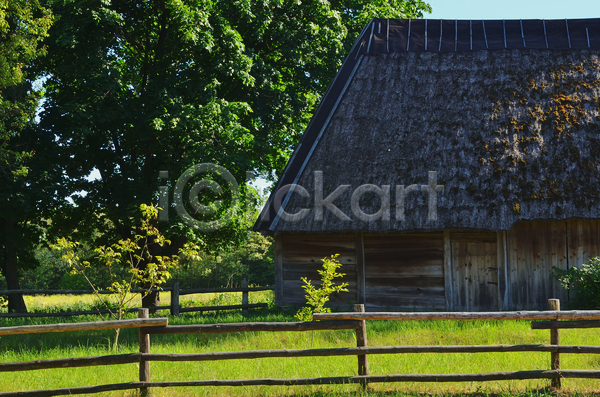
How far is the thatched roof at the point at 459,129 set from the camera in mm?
12203

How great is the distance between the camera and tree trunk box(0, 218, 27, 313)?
17.2 meters

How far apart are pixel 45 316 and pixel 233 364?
28.8 feet

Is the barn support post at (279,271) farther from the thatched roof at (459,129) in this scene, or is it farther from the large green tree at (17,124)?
the large green tree at (17,124)

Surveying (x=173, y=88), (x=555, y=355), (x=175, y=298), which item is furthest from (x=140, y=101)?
(x=555, y=355)

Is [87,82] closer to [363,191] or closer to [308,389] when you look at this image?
[363,191]

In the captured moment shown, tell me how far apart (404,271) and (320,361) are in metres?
5.57

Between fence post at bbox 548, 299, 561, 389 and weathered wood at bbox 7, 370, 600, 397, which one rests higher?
fence post at bbox 548, 299, 561, 389

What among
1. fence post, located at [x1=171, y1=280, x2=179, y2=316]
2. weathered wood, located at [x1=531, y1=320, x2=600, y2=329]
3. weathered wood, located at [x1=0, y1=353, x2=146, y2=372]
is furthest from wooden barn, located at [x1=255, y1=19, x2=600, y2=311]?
weathered wood, located at [x1=0, y1=353, x2=146, y2=372]

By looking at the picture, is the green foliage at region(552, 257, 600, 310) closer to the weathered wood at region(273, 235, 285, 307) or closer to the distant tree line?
Result: the weathered wood at region(273, 235, 285, 307)

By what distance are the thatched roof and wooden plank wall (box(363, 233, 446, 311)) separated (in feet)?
3.15

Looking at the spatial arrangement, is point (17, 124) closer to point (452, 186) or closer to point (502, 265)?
point (452, 186)

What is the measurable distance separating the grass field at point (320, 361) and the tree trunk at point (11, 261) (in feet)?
22.6

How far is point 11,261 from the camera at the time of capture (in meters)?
17.7

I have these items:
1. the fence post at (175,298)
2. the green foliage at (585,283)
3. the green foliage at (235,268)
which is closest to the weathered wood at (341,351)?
the green foliage at (585,283)
